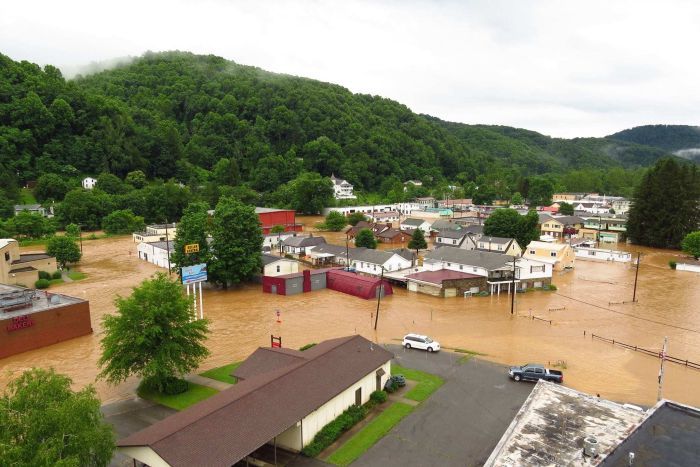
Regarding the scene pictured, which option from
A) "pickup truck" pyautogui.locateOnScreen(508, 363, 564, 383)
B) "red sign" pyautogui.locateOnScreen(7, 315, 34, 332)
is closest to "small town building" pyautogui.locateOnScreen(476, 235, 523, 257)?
"pickup truck" pyautogui.locateOnScreen(508, 363, 564, 383)

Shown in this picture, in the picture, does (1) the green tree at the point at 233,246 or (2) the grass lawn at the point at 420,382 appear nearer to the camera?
(2) the grass lawn at the point at 420,382

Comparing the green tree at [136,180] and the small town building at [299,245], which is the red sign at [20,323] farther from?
the green tree at [136,180]

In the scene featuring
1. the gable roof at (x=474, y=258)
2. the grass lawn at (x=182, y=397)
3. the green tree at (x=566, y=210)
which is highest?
the green tree at (x=566, y=210)

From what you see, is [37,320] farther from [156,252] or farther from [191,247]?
[156,252]

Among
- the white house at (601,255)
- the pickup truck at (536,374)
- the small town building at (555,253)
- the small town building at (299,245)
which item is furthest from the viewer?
the small town building at (299,245)

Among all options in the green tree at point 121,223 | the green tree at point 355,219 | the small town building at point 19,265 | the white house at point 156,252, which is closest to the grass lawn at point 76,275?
the small town building at point 19,265

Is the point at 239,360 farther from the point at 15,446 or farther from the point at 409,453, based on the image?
the point at 15,446
